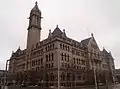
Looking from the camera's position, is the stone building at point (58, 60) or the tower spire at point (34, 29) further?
the tower spire at point (34, 29)

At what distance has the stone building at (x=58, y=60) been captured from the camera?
51.4 metres

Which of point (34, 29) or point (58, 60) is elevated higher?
point (34, 29)

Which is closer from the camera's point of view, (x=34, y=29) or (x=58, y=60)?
(x=58, y=60)

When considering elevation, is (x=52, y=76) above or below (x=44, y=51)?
below

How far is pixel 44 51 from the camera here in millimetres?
58938

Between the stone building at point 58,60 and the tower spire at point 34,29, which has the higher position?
the tower spire at point 34,29

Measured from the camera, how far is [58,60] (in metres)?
50.3

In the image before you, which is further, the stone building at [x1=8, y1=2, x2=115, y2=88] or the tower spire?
the tower spire

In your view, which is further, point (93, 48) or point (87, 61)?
point (93, 48)

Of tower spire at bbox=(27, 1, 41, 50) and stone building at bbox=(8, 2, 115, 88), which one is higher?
tower spire at bbox=(27, 1, 41, 50)

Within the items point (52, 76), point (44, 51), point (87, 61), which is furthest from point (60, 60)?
point (87, 61)

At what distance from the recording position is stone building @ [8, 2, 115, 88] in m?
51.4

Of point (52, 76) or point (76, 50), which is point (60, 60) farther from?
point (76, 50)

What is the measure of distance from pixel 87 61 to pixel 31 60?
103ft
